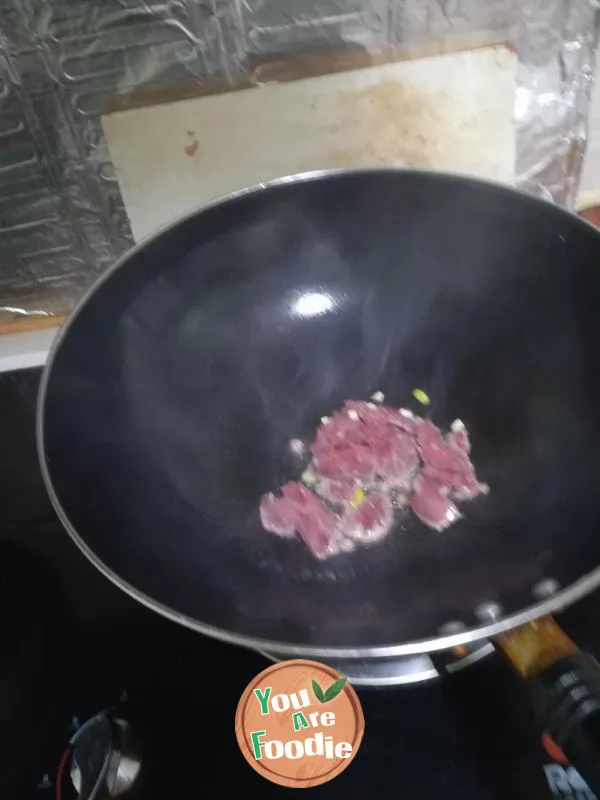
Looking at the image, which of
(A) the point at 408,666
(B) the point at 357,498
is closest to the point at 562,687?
(A) the point at 408,666

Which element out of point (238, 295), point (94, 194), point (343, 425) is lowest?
point (343, 425)

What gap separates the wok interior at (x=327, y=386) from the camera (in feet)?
2.36

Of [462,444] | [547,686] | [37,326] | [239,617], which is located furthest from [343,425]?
[37,326]

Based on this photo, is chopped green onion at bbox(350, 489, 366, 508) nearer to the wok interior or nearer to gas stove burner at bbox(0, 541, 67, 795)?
the wok interior

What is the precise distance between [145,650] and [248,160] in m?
0.58

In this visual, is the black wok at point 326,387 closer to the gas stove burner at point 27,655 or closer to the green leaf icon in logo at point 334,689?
the green leaf icon in logo at point 334,689

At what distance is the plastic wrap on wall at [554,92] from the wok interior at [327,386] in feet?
0.64

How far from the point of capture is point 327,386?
0.91m

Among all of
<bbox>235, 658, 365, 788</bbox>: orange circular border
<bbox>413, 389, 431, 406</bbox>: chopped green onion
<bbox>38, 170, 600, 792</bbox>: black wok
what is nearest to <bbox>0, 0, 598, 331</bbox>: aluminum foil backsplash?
<bbox>38, 170, 600, 792</bbox>: black wok

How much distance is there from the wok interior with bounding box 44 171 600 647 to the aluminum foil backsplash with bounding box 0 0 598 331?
0.17 meters

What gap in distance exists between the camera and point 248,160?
0.93 m

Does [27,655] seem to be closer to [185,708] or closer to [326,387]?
[185,708]

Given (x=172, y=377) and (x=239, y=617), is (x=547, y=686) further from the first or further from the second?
(x=172, y=377)

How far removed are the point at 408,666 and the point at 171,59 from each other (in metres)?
0.70
